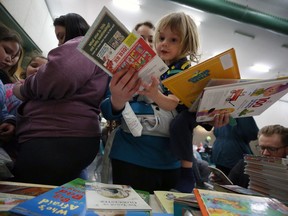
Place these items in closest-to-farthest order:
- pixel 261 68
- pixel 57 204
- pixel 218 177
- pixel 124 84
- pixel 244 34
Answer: pixel 57 204
pixel 124 84
pixel 218 177
pixel 244 34
pixel 261 68

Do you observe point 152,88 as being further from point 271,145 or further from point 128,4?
point 128,4

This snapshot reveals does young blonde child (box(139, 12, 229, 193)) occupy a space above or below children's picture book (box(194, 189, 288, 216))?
above

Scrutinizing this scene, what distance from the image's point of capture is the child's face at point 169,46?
1.04 m

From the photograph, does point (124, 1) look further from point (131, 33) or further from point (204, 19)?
point (131, 33)

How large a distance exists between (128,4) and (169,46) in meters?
2.48

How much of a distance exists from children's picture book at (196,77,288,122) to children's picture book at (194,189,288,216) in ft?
1.05

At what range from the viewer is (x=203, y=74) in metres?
0.77

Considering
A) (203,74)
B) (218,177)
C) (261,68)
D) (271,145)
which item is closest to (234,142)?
(271,145)

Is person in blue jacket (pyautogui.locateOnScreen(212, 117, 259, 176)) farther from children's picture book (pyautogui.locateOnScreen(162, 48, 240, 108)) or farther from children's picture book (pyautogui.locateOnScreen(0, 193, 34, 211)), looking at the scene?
children's picture book (pyautogui.locateOnScreen(0, 193, 34, 211))

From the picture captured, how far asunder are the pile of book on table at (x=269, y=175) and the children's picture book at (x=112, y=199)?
580 mm

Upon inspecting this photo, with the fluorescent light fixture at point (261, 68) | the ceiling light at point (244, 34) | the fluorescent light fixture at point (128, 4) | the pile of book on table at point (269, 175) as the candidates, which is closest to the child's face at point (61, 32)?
→ the pile of book on table at point (269, 175)

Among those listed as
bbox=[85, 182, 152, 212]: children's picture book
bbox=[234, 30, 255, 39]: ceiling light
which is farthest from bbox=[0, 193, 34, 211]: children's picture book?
A: bbox=[234, 30, 255, 39]: ceiling light

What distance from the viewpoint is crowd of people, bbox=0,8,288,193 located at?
0.78 metres

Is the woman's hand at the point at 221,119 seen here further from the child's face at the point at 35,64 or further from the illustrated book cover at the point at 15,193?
the child's face at the point at 35,64
